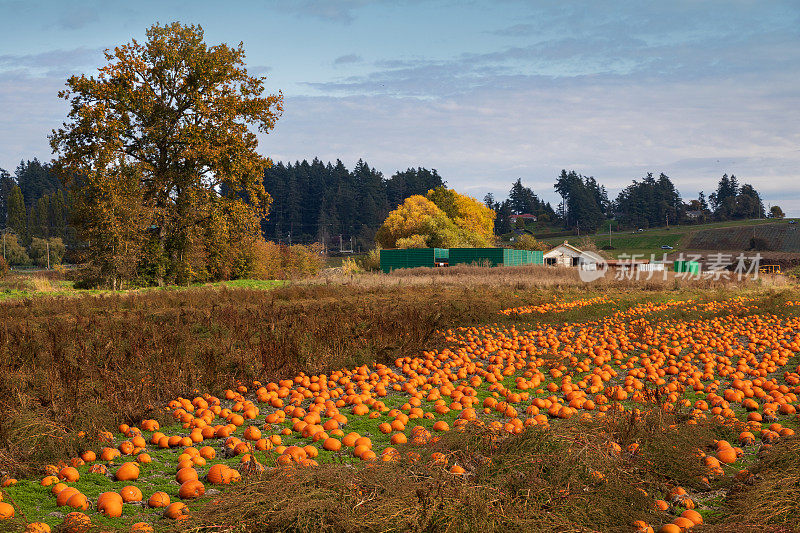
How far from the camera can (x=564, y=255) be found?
5209cm

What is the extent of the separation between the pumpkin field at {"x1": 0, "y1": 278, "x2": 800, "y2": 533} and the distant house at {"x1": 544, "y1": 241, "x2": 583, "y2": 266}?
39843mm

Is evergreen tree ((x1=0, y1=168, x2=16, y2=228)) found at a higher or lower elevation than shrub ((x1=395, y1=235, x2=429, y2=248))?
higher

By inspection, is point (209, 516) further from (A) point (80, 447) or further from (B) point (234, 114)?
(B) point (234, 114)

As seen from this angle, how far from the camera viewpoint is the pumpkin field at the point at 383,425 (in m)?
2.80

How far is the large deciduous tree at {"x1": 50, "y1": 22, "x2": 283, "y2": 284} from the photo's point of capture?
22.6 metres

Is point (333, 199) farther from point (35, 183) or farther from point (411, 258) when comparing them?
point (411, 258)

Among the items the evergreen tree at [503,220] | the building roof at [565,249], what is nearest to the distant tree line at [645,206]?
the evergreen tree at [503,220]

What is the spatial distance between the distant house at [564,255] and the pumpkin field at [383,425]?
1569 inches

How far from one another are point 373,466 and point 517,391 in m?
3.69

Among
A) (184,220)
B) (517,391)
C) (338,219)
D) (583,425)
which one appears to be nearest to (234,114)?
(184,220)

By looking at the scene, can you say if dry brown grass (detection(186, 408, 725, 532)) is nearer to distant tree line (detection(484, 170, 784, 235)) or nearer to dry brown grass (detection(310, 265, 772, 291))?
dry brown grass (detection(310, 265, 772, 291))

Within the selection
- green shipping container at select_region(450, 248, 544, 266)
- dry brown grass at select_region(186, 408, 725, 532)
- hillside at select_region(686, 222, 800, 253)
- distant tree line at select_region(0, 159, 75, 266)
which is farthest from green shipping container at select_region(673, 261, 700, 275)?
hillside at select_region(686, 222, 800, 253)

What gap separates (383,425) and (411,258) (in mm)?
32423

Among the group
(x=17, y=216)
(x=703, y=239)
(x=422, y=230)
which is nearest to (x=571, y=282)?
(x=422, y=230)
